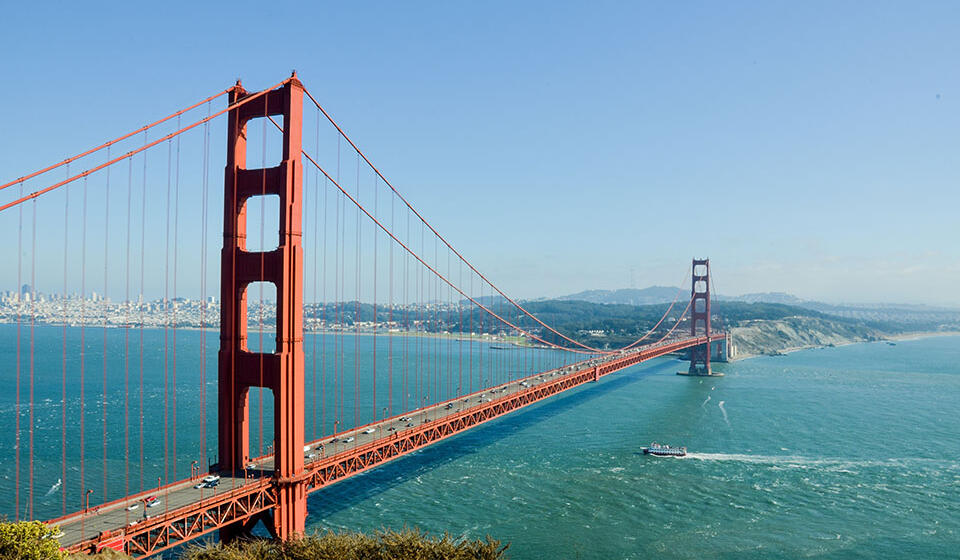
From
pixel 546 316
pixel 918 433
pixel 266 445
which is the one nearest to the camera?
pixel 266 445

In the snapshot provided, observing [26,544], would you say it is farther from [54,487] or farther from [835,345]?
[835,345]

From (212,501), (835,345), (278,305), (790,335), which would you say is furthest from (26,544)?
(835,345)

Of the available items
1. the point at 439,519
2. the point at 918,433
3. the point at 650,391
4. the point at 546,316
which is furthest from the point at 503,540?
the point at 546,316

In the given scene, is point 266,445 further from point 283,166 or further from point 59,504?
point 283,166

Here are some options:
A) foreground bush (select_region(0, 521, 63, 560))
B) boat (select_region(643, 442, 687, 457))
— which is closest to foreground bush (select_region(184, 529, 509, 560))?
foreground bush (select_region(0, 521, 63, 560))

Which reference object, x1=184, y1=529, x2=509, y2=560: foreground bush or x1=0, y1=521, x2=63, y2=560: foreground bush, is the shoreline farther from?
x1=0, y1=521, x2=63, y2=560: foreground bush

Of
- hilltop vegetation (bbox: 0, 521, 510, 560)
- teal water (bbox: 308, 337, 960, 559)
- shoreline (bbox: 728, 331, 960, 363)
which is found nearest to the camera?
hilltop vegetation (bbox: 0, 521, 510, 560)
